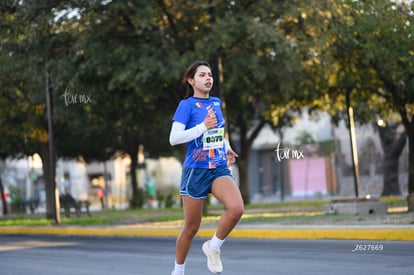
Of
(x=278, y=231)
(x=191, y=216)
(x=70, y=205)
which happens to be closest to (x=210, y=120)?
(x=191, y=216)

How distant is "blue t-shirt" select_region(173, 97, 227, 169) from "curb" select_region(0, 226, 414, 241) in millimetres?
6515

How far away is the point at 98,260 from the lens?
11570mm

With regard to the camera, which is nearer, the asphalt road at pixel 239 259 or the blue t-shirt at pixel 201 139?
the blue t-shirt at pixel 201 139

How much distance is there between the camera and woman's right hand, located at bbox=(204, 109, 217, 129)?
264 inches

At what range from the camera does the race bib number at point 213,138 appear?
680 cm

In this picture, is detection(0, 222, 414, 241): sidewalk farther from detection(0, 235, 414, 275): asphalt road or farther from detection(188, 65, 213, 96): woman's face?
detection(188, 65, 213, 96): woman's face

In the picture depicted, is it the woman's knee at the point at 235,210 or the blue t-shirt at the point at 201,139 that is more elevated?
the blue t-shirt at the point at 201,139

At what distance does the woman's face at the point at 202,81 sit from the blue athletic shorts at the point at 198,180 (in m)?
0.63

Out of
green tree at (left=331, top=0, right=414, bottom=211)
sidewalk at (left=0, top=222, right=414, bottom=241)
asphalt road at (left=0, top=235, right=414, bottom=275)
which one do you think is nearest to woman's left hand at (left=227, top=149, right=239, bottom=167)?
asphalt road at (left=0, top=235, right=414, bottom=275)

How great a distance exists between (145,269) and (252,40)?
11.2m

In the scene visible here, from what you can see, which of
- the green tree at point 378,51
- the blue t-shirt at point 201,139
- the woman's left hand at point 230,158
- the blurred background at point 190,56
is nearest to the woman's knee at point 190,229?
the blue t-shirt at point 201,139

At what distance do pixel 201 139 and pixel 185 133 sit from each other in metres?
0.15

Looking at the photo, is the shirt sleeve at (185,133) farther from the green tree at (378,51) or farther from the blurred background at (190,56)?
the green tree at (378,51)
